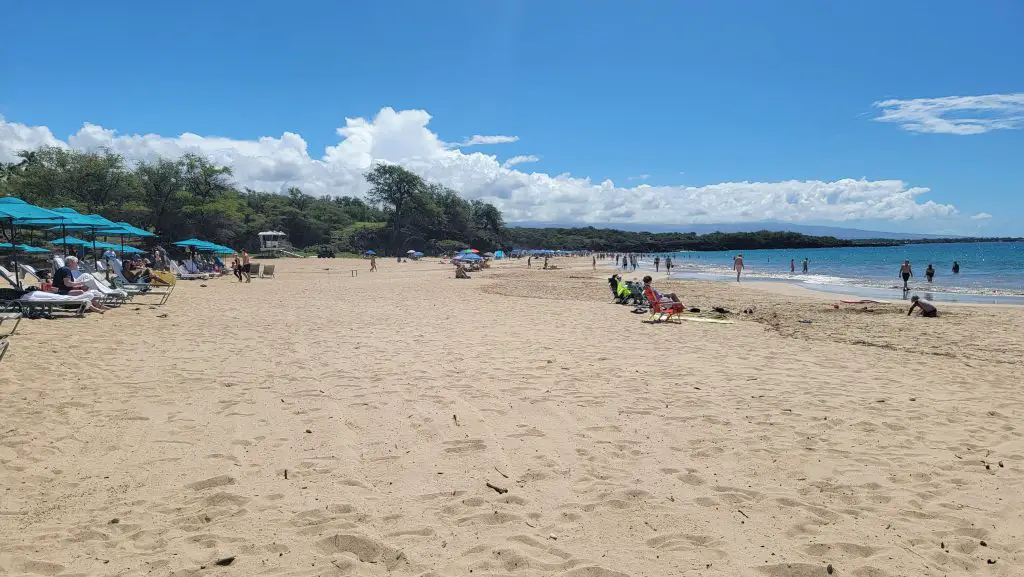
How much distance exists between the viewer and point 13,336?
7.78m

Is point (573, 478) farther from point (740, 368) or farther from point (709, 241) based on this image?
point (709, 241)

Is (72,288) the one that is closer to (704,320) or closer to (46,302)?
(46,302)

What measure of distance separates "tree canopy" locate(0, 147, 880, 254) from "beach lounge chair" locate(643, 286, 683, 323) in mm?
42740

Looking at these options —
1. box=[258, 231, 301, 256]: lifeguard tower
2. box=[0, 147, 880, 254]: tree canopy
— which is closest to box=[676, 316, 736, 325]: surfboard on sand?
box=[0, 147, 880, 254]: tree canopy

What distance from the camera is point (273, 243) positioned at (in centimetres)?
5912

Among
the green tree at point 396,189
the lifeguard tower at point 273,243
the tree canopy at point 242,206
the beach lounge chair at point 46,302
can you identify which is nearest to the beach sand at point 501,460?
the beach lounge chair at point 46,302

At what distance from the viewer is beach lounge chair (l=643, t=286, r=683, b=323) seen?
36.8 feet

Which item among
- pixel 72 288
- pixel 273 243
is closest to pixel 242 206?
pixel 273 243

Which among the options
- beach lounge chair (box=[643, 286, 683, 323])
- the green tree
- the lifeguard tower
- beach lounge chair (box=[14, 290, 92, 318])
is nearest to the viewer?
beach lounge chair (box=[14, 290, 92, 318])

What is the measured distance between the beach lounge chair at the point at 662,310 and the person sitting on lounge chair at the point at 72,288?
10.6 meters

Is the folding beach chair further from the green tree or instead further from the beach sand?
the green tree

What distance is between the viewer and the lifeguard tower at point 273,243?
189 feet

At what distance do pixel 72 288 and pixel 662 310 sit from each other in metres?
11.5

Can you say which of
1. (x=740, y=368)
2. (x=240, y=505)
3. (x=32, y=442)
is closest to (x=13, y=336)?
(x=32, y=442)
